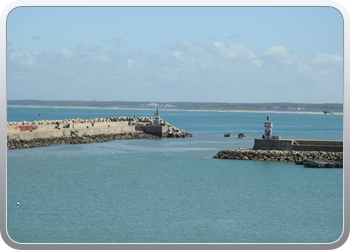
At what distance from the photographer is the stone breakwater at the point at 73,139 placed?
32397 millimetres

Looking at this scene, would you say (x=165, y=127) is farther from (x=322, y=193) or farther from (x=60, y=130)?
(x=322, y=193)

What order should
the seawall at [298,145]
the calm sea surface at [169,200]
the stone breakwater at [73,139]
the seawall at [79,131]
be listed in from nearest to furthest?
the calm sea surface at [169,200] < the seawall at [298,145] < the stone breakwater at [73,139] < the seawall at [79,131]

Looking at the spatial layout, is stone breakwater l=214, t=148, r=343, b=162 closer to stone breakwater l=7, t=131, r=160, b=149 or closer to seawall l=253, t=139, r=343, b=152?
seawall l=253, t=139, r=343, b=152

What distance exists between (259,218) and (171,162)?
1439cm

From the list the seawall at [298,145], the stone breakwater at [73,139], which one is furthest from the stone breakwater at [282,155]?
the stone breakwater at [73,139]

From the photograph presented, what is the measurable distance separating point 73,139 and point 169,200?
905 inches

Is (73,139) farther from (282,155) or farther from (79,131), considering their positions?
(282,155)

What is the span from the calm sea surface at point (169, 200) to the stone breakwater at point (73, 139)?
11.3ft

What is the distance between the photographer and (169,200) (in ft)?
52.7

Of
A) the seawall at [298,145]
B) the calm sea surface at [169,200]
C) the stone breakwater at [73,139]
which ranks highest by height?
the seawall at [298,145]

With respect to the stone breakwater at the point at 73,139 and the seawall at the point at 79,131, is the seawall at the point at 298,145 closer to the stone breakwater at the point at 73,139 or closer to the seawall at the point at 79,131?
the stone breakwater at the point at 73,139

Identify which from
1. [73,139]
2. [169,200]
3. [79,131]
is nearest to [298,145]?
[169,200]

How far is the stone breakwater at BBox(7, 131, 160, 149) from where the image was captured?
1275 inches

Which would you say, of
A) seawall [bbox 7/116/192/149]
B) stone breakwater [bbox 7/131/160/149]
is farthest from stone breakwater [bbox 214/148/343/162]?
seawall [bbox 7/116/192/149]
